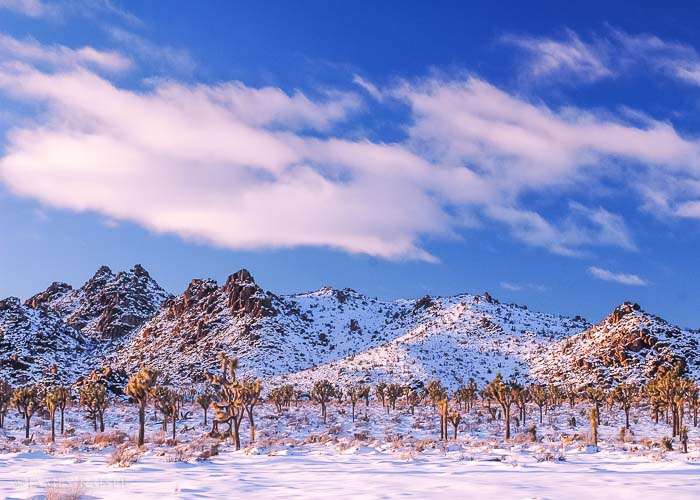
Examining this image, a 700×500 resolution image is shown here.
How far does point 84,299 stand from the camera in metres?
173

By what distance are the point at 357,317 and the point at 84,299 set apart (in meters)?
81.7

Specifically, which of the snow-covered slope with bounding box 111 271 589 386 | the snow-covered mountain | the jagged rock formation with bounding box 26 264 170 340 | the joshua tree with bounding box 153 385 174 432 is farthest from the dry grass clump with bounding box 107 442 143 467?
the jagged rock formation with bounding box 26 264 170 340

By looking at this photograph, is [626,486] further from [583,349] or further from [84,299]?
[84,299]

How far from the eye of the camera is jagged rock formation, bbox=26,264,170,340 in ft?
494

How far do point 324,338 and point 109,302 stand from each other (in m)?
66.7

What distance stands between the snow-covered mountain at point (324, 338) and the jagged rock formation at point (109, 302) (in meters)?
0.45

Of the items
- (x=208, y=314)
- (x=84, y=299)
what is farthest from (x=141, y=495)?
(x=84, y=299)

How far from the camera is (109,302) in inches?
6304

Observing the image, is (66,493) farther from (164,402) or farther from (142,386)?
(164,402)

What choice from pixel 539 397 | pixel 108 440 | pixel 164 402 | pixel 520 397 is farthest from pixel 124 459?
pixel 539 397

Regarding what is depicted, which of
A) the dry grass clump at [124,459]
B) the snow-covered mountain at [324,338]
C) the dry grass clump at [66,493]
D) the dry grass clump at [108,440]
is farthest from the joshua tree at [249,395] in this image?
the snow-covered mountain at [324,338]

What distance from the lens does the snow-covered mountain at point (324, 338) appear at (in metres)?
92.4

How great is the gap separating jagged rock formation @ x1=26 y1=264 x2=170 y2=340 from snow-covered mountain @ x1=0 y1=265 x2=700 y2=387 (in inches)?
17.9

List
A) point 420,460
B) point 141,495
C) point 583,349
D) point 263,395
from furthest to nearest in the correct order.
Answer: point 583,349 → point 263,395 → point 420,460 → point 141,495
